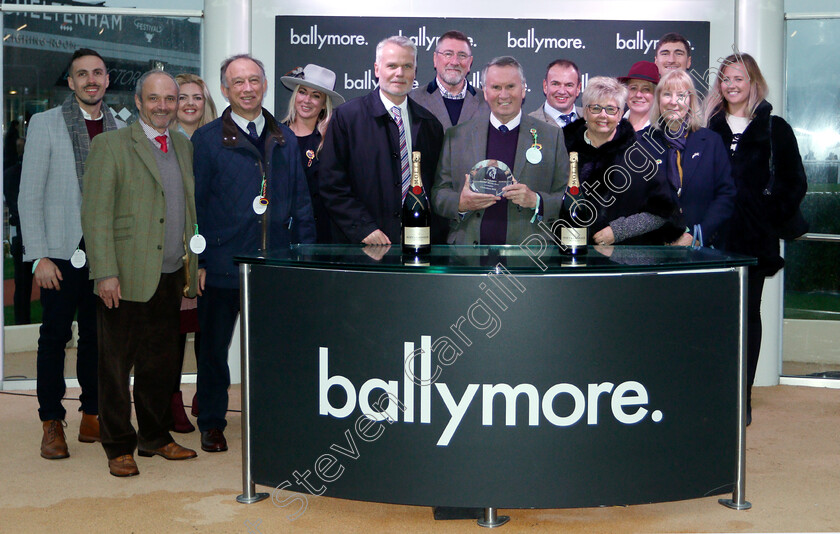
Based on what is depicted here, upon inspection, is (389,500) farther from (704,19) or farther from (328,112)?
(704,19)

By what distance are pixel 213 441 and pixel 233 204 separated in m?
1.09

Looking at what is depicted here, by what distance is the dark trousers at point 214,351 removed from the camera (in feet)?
13.5

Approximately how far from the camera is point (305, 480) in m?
3.12

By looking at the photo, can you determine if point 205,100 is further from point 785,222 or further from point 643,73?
point 785,222

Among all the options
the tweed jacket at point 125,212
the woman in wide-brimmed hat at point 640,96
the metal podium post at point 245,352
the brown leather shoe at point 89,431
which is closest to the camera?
the metal podium post at point 245,352

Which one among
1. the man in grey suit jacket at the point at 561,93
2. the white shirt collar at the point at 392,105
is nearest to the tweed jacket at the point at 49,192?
the white shirt collar at the point at 392,105

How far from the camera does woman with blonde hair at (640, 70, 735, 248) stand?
4379 mm

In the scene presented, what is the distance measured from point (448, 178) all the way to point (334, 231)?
76 centimetres

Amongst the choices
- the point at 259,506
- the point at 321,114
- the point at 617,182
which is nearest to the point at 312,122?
the point at 321,114

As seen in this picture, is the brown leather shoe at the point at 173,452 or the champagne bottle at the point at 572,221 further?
the brown leather shoe at the point at 173,452

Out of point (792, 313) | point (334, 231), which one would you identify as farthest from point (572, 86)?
point (792, 313)

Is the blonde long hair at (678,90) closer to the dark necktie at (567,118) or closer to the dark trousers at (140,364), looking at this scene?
the dark necktie at (567,118)

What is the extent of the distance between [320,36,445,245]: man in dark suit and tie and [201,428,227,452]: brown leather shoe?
110 centimetres

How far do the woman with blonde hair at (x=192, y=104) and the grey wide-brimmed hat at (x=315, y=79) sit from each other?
434 millimetres
